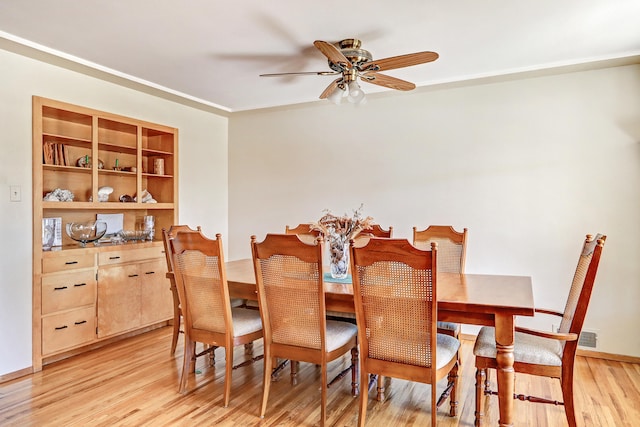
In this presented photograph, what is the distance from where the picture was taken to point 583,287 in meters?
2.00

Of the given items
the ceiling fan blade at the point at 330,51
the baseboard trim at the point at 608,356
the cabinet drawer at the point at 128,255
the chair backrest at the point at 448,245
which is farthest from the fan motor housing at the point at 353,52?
the baseboard trim at the point at 608,356

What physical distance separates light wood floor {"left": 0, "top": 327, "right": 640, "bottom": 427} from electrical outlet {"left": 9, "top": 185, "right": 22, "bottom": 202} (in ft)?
4.33

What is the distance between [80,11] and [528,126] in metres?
3.53

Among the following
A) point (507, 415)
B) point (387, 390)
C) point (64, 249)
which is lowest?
point (387, 390)

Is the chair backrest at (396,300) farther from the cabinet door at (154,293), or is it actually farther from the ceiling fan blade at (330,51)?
the cabinet door at (154,293)

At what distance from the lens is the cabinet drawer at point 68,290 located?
3.16 meters

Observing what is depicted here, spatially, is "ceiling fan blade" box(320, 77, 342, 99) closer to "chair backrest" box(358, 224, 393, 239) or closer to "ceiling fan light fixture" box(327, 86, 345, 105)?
"ceiling fan light fixture" box(327, 86, 345, 105)

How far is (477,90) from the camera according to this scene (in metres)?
3.79

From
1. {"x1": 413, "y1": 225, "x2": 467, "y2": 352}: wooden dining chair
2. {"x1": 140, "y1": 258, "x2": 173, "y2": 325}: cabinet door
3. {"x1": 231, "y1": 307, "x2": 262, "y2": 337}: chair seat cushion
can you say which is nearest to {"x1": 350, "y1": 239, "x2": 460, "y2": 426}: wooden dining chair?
{"x1": 231, "y1": 307, "x2": 262, "y2": 337}: chair seat cushion

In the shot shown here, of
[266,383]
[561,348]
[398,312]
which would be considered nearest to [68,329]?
[266,383]

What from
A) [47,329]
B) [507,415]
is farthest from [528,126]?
[47,329]

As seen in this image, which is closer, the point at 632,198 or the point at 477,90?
the point at 632,198

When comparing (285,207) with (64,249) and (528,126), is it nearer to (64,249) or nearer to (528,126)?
(64,249)

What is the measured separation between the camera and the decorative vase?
2725 mm
